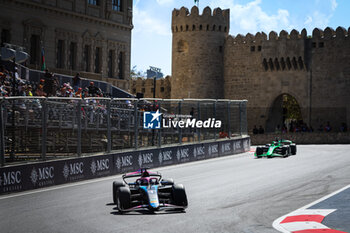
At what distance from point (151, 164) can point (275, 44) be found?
123 feet

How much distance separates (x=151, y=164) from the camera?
21.3 metres

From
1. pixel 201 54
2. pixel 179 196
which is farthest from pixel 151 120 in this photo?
pixel 201 54

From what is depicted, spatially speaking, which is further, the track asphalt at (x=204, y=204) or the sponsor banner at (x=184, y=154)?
the sponsor banner at (x=184, y=154)

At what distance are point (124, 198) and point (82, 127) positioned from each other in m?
6.49

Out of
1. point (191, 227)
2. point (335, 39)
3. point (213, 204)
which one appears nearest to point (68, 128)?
point (213, 204)

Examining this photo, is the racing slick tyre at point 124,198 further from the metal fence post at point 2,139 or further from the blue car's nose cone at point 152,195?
the metal fence post at point 2,139

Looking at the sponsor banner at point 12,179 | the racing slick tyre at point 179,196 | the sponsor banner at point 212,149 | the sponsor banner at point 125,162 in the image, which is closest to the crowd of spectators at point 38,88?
the sponsor banner at point 125,162

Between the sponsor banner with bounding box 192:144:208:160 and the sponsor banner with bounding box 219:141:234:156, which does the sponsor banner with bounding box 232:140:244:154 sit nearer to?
the sponsor banner with bounding box 219:141:234:156

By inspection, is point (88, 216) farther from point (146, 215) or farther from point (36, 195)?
point (36, 195)

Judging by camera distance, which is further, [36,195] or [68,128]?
[68,128]

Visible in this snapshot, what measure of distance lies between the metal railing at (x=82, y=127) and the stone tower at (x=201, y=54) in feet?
109

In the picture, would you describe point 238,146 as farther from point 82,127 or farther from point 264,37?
point 264,37

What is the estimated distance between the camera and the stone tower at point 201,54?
58938 mm

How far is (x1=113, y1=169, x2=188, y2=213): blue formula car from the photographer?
1112cm
